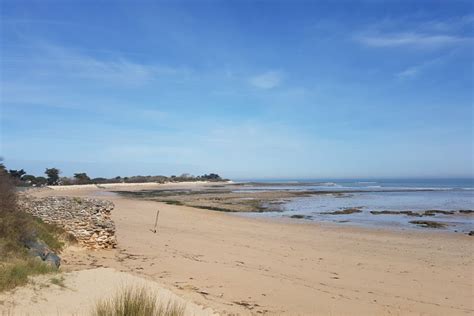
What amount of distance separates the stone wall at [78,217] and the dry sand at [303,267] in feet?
2.20

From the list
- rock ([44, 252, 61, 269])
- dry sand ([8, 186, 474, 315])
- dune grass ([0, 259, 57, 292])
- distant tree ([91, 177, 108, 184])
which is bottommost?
dry sand ([8, 186, 474, 315])

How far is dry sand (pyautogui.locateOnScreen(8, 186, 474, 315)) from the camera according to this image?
355 inches

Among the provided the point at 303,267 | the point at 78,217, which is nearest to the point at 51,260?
the point at 78,217

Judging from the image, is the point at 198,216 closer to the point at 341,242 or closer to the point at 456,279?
the point at 341,242

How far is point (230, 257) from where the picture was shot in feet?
45.3

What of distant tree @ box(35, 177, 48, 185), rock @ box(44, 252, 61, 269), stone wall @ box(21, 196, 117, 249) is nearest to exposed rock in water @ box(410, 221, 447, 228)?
stone wall @ box(21, 196, 117, 249)

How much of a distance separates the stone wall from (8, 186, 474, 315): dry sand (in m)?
0.67

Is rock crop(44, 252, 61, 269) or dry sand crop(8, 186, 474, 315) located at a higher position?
rock crop(44, 252, 61, 269)

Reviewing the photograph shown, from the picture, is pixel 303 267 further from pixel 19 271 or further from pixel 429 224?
pixel 429 224

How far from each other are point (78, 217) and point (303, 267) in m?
7.43

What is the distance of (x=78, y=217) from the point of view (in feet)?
44.3

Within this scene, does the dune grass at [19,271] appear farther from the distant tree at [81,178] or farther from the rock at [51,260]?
the distant tree at [81,178]

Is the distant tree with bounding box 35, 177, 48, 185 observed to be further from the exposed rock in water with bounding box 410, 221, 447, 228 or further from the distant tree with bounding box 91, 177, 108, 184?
the exposed rock in water with bounding box 410, 221, 447, 228

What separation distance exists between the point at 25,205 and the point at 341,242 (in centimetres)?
1227
